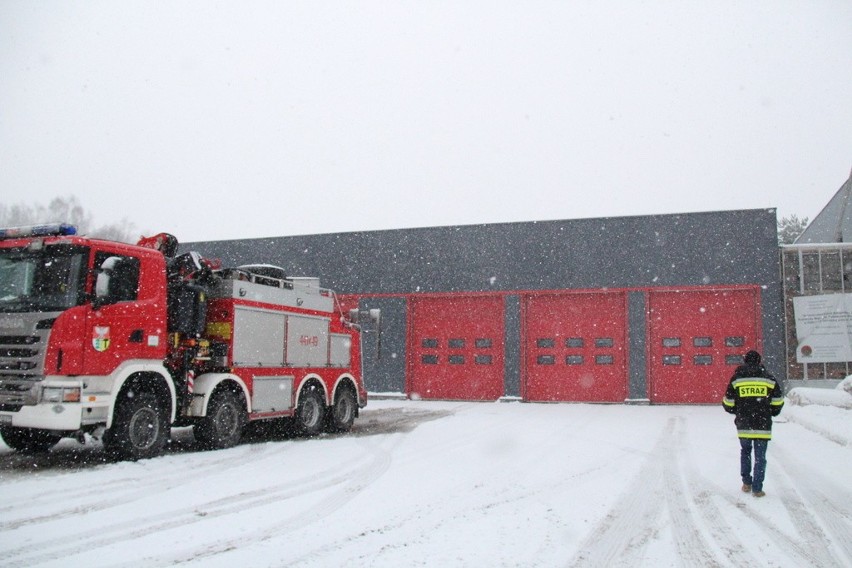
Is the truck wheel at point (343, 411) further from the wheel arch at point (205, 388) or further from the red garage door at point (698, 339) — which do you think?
the red garage door at point (698, 339)

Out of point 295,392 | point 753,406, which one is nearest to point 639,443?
point 753,406

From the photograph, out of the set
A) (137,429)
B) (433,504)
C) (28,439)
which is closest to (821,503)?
(433,504)

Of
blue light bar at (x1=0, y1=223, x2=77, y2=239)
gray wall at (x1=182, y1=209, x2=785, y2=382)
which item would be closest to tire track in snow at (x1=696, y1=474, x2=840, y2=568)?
blue light bar at (x1=0, y1=223, x2=77, y2=239)

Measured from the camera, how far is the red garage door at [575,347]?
19531 mm

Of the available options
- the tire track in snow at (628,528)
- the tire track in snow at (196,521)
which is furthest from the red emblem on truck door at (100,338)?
the tire track in snow at (628,528)

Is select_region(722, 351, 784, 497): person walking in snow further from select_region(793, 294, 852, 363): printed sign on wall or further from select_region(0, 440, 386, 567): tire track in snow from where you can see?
select_region(793, 294, 852, 363): printed sign on wall

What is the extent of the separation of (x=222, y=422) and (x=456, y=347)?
11.3 m

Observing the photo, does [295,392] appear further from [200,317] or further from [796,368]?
[796,368]

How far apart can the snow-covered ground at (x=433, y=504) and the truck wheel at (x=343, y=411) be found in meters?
1.37

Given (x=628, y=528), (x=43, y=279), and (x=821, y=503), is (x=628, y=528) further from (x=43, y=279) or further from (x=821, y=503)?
(x=43, y=279)

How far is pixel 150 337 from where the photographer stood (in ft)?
30.1

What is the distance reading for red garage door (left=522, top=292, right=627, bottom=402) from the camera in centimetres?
1953

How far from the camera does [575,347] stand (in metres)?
19.9

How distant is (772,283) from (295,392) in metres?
13.3
